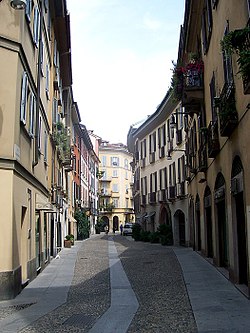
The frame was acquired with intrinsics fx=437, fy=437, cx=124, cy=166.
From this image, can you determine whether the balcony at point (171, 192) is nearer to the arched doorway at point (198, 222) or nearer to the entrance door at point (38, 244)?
the arched doorway at point (198, 222)

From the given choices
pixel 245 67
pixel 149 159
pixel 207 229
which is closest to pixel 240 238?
pixel 245 67

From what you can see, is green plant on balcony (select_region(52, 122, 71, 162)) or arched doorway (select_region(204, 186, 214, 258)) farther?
green plant on balcony (select_region(52, 122, 71, 162))

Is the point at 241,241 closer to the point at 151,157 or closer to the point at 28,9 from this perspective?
the point at 28,9

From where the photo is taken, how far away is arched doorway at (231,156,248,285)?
10.4 m

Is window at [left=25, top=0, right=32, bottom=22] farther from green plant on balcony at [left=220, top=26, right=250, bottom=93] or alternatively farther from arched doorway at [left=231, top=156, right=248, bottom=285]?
arched doorway at [left=231, top=156, right=248, bottom=285]

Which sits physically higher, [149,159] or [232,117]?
[149,159]

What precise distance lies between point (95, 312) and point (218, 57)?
8194 millimetres

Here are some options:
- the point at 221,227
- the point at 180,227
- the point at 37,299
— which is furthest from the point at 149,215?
the point at 37,299

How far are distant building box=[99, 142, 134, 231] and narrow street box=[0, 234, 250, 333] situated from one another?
66827mm

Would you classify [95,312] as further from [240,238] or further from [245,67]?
[245,67]

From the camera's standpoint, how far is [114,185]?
83250 millimetres

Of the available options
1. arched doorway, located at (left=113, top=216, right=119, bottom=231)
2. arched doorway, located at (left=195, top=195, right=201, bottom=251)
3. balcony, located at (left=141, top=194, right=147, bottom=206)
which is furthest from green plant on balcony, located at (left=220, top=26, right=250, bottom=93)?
arched doorway, located at (left=113, top=216, right=119, bottom=231)

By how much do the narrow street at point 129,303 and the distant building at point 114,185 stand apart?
219 feet

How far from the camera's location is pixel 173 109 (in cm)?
3016
